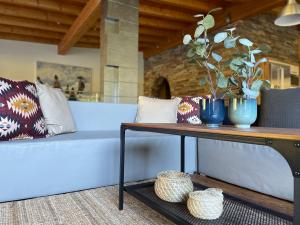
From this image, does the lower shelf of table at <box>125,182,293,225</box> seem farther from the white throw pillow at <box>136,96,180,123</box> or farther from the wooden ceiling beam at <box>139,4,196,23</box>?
the wooden ceiling beam at <box>139,4,196,23</box>

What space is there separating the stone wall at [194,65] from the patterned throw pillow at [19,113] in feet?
11.0

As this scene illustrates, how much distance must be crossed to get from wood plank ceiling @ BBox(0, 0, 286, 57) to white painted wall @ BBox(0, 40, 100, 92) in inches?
7.4

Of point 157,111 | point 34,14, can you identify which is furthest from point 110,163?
point 34,14

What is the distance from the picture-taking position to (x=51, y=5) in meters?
4.46

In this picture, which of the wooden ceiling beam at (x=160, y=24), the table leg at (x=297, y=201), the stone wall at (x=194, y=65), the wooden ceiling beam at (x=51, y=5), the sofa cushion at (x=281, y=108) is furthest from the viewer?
the wooden ceiling beam at (x=160, y=24)

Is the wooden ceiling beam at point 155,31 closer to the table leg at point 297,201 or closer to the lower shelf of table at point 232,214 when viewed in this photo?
the lower shelf of table at point 232,214

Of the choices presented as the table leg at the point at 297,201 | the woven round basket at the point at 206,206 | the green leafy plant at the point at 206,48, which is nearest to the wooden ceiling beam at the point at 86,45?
the green leafy plant at the point at 206,48

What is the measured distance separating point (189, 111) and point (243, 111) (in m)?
1.44

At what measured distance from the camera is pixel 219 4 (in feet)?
15.5

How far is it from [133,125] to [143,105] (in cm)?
127

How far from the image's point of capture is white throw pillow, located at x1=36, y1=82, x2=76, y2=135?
6.24ft

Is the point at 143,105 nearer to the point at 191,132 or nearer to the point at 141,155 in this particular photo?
the point at 141,155

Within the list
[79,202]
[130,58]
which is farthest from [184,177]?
[130,58]

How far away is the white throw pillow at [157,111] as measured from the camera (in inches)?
97.2
